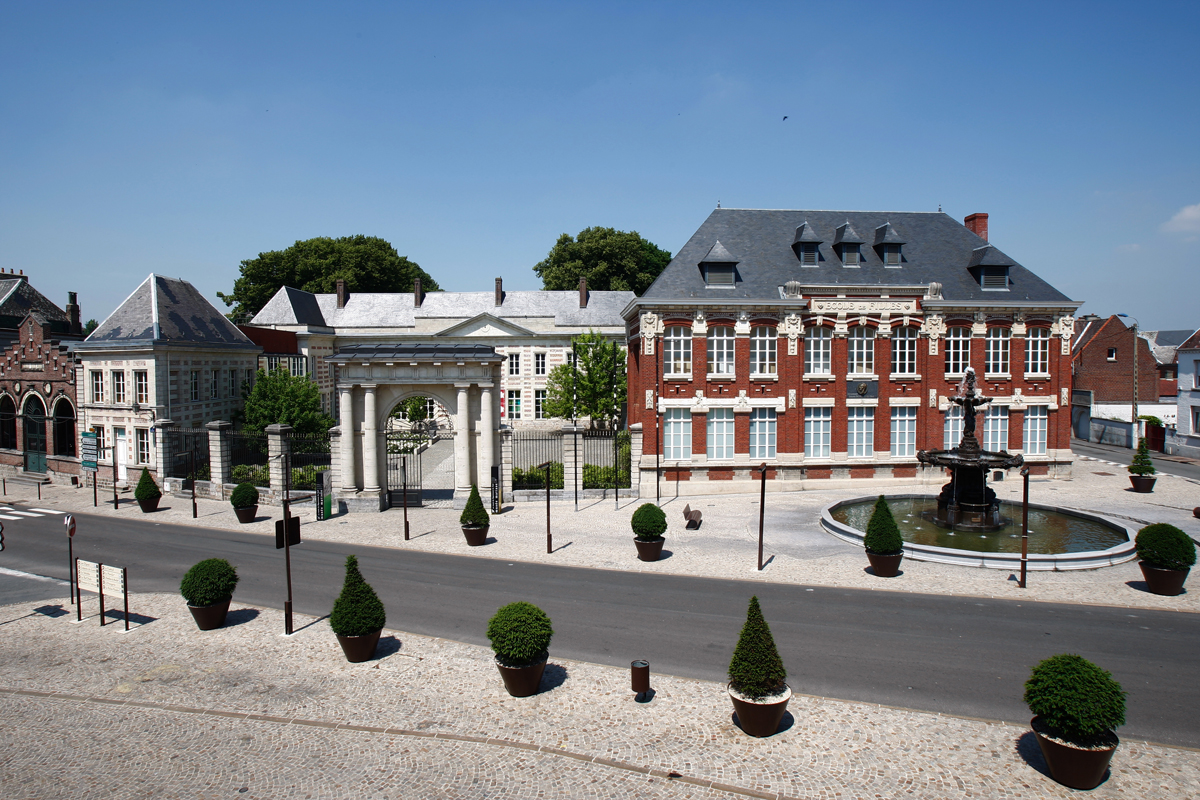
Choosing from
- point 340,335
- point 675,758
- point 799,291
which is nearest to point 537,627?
point 675,758

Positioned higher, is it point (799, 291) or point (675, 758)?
point (799, 291)

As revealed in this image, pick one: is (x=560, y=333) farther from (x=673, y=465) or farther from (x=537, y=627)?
(x=537, y=627)

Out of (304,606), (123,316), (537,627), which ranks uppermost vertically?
(123,316)

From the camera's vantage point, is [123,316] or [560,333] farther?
[560,333]

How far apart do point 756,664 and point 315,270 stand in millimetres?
72624

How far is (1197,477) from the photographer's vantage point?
1324 inches

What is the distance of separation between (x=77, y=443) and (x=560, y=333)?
33630 mm

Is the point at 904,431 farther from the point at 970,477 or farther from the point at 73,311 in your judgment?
the point at 73,311

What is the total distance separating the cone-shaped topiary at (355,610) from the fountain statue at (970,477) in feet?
61.4

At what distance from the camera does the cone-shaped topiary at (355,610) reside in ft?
38.9

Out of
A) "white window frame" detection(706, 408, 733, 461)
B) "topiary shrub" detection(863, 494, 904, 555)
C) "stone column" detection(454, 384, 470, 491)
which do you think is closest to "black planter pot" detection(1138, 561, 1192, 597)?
"topiary shrub" detection(863, 494, 904, 555)

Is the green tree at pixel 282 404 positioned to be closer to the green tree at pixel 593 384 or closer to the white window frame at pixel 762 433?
the green tree at pixel 593 384

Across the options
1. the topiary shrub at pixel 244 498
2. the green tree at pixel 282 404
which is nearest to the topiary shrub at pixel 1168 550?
the topiary shrub at pixel 244 498

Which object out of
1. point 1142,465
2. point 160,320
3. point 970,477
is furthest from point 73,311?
point 1142,465
